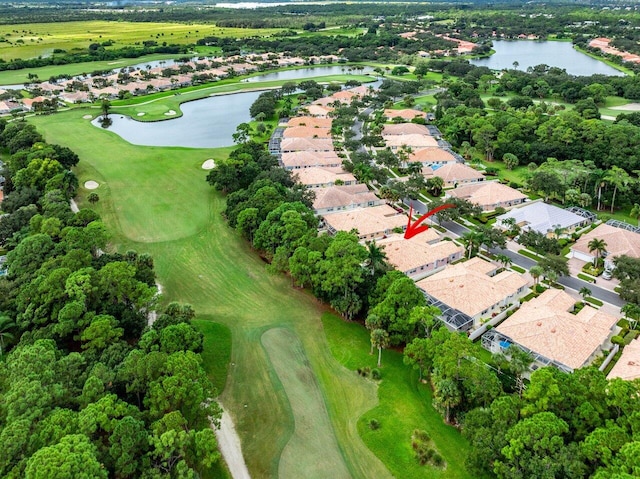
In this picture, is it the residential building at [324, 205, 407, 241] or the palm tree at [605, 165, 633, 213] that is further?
the palm tree at [605, 165, 633, 213]

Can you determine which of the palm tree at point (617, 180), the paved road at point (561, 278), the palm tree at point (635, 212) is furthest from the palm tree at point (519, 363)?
the palm tree at point (617, 180)

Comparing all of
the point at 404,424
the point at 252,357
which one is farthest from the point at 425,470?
the point at 252,357

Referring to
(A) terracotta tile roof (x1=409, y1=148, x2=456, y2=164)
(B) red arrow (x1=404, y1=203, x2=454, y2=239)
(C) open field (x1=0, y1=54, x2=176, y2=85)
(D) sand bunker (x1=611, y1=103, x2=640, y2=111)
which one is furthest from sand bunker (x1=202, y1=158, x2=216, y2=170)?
(D) sand bunker (x1=611, y1=103, x2=640, y2=111)

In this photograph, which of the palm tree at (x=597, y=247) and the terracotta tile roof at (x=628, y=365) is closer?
the terracotta tile roof at (x=628, y=365)

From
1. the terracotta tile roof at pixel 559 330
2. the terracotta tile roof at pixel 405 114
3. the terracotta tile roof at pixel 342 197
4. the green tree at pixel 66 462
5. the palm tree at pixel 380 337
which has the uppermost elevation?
the green tree at pixel 66 462

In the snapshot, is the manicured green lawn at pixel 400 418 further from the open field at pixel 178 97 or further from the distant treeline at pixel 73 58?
the distant treeline at pixel 73 58

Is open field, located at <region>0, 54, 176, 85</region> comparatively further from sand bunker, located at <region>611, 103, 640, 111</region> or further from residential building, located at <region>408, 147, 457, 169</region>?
sand bunker, located at <region>611, 103, 640, 111</region>
